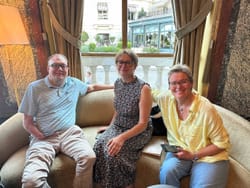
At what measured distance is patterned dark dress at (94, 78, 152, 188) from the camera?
1.80 m

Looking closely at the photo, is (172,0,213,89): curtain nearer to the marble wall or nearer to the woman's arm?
the marble wall

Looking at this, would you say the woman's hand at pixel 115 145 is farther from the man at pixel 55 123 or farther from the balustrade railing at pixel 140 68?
Result: the balustrade railing at pixel 140 68

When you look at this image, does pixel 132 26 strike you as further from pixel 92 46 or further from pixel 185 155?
pixel 185 155

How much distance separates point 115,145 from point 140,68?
1.44m

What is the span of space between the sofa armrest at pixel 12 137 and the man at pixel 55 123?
6.1 inches

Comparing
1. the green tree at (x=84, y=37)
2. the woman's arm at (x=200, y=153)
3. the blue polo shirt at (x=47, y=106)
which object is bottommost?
the woman's arm at (x=200, y=153)

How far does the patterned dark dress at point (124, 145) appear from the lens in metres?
1.80

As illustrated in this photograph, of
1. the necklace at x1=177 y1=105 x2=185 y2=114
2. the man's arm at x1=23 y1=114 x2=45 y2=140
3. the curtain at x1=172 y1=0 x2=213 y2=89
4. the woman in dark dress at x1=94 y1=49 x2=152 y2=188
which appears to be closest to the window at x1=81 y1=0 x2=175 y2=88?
the curtain at x1=172 y1=0 x2=213 y2=89

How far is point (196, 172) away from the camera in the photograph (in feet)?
5.37

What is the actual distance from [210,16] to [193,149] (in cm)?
142

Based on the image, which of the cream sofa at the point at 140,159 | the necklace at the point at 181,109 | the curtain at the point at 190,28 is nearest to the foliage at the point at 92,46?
the curtain at the point at 190,28

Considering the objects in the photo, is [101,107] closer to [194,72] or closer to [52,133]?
[52,133]

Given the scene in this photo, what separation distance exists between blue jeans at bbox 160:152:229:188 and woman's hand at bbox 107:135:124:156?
0.33m

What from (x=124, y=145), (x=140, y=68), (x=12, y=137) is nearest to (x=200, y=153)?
(x=124, y=145)
